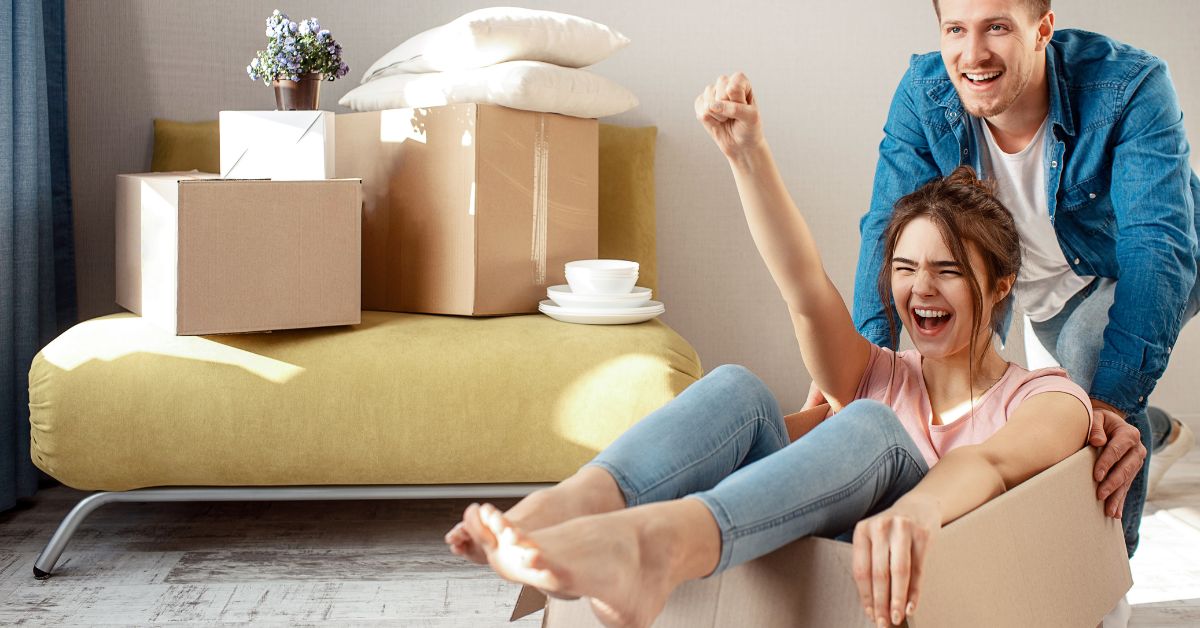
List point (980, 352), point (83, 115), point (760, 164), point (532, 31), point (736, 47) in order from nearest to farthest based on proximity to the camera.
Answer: point (760, 164) → point (980, 352) → point (532, 31) → point (83, 115) → point (736, 47)

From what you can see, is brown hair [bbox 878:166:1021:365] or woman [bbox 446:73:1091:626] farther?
brown hair [bbox 878:166:1021:365]

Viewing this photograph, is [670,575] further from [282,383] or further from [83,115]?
[83,115]

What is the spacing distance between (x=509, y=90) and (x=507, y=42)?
4.5 inches

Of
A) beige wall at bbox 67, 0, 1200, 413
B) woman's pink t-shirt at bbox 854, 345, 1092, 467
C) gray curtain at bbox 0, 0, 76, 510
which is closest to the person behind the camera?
woman's pink t-shirt at bbox 854, 345, 1092, 467

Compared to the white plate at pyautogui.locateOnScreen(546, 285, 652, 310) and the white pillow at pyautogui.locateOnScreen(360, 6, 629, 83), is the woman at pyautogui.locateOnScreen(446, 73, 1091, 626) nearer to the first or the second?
the white plate at pyautogui.locateOnScreen(546, 285, 652, 310)

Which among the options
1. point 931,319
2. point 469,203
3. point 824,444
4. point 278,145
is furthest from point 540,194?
point 824,444

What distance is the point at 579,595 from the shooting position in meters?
0.90

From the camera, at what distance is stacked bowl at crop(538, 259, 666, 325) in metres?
2.09

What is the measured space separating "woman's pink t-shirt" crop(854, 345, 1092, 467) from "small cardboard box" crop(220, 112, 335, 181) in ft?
3.80

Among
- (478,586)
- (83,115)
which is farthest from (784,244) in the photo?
(83,115)

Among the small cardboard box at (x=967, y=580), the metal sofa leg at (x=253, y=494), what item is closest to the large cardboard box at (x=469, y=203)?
the metal sofa leg at (x=253, y=494)

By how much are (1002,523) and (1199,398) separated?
234 centimetres

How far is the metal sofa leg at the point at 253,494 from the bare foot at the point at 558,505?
0.88 metres

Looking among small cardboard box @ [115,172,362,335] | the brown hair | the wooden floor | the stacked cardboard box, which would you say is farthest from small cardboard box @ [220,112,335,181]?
the brown hair
